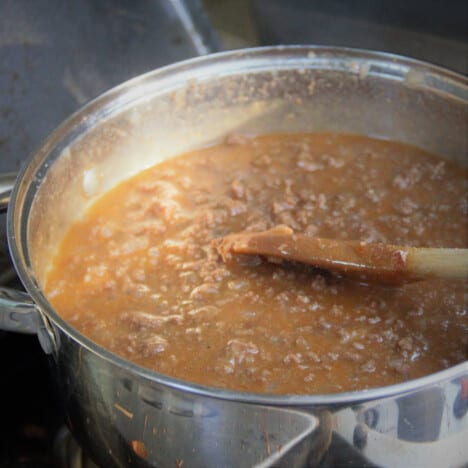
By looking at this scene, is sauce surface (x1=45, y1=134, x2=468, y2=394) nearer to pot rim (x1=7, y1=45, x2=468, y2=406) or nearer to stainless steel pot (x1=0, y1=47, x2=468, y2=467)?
stainless steel pot (x1=0, y1=47, x2=468, y2=467)

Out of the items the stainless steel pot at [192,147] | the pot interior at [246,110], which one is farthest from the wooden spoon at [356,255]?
the pot interior at [246,110]

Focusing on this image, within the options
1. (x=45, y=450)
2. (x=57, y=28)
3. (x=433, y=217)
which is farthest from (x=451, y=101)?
(x=45, y=450)

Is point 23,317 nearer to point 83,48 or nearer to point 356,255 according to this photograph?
point 356,255

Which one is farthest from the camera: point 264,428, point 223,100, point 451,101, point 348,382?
point 223,100

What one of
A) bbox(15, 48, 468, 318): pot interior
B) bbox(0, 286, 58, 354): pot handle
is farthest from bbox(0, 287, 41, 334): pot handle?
bbox(15, 48, 468, 318): pot interior

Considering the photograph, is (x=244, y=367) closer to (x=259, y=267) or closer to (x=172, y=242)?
(x=259, y=267)

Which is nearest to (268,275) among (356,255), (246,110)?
(356,255)
